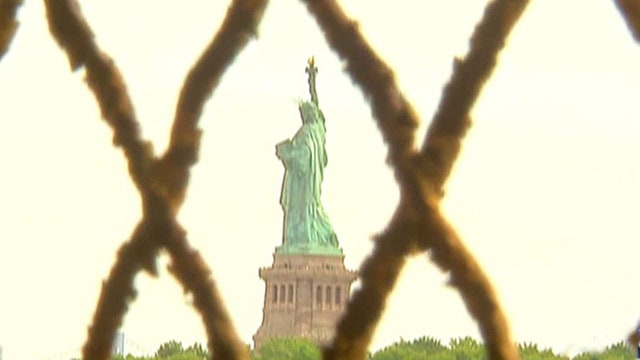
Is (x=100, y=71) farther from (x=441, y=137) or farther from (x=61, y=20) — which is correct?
(x=441, y=137)

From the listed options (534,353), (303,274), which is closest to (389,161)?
(534,353)

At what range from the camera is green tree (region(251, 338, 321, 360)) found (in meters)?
38.4

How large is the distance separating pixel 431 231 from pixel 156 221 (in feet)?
0.37

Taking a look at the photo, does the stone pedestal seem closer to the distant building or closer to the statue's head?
the distant building

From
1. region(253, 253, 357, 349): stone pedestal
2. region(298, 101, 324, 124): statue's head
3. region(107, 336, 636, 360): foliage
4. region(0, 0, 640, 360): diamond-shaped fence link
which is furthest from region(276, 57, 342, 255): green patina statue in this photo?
region(0, 0, 640, 360): diamond-shaped fence link

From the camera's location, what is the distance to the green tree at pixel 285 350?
38.4 metres

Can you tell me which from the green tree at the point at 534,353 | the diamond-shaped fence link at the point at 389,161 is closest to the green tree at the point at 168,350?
the green tree at the point at 534,353

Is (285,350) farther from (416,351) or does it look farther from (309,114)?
(309,114)

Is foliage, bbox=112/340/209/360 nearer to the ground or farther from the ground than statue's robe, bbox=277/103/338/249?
nearer to the ground

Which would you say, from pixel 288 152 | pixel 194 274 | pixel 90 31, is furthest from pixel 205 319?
pixel 288 152

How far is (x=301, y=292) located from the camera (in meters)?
47.1

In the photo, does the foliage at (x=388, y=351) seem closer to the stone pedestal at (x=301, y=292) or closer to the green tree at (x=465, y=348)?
the green tree at (x=465, y=348)

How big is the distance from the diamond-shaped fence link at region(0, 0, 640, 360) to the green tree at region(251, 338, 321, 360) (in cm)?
3591

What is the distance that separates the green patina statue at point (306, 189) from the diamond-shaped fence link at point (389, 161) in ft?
120
